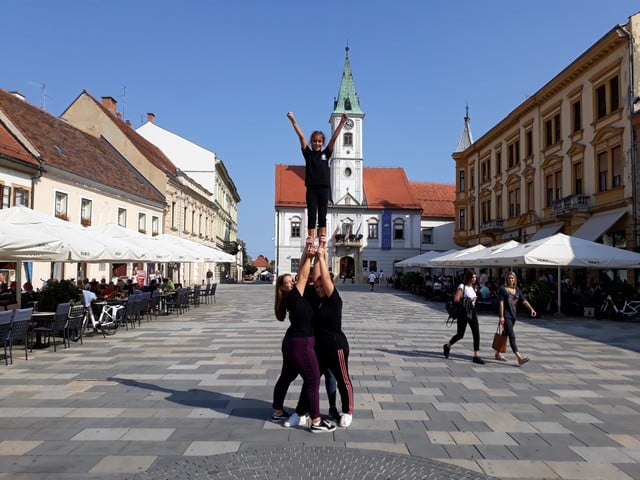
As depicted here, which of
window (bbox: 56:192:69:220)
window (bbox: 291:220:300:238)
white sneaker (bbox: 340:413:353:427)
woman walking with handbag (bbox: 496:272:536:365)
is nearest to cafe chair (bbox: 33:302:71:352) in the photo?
white sneaker (bbox: 340:413:353:427)

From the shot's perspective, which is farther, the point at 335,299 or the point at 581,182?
the point at 581,182

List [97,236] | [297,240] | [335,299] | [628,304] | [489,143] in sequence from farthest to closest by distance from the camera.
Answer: [297,240] < [489,143] < [628,304] < [97,236] < [335,299]

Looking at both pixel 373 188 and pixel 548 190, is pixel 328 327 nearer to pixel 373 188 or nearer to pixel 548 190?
pixel 548 190

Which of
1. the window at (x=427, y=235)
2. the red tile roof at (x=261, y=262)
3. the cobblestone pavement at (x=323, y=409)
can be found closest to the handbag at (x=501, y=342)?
the cobblestone pavement at (x=323, y=409)

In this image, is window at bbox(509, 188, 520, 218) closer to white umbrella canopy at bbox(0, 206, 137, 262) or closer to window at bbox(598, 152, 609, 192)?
window at bbox(598, 152, 609, 192)

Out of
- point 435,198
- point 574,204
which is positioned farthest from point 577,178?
point 435,198

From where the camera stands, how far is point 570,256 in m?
19.1

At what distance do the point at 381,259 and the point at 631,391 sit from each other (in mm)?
52429

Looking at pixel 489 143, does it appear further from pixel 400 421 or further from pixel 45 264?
pixel 400 421

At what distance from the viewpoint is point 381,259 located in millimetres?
60531

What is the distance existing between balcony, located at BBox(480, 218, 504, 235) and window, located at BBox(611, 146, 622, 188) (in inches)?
535

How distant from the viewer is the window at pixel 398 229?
201 ft

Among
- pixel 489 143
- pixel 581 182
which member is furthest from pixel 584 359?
pixel 489 143

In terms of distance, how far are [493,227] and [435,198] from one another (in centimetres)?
2769
